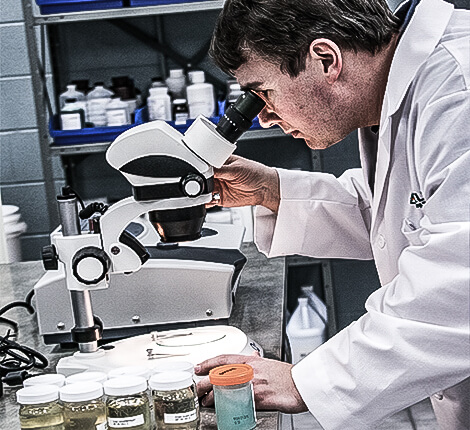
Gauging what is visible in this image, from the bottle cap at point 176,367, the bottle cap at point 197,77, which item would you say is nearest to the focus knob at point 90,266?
the bottle cap at point 176,367

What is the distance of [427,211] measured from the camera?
118cm

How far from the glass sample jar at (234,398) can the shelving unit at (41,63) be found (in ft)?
6.74

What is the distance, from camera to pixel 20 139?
350 cm

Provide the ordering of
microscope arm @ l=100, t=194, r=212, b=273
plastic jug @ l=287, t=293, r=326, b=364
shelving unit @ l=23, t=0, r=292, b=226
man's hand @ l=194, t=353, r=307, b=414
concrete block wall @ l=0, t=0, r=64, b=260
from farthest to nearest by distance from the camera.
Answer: concrete block wall @ l=0, t=0, r=64, b=260
plastic jug @ l=287, t=293, r=326, b=364
shelving unit @ l=23, t=0, r=292, b=226
microscope arm @ l=100, t=194, r=212, b=273
man's hand @ l=194, t=353, r=307, b=414

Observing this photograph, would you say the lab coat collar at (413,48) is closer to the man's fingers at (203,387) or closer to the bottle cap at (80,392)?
the man's fingers at (203,387)

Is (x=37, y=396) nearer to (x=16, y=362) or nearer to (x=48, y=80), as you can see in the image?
(x=16, y=362)

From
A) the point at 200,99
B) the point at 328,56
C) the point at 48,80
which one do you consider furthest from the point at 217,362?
the point at 48,80

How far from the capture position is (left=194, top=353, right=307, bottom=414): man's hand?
4.02ft

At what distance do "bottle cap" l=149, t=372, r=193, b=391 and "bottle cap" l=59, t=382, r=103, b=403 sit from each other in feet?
0.25

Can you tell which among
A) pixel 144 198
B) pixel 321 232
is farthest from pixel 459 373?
pixel 321 232

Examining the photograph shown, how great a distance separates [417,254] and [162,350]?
512mm

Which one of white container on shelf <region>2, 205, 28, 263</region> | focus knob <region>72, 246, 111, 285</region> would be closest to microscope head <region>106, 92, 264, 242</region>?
focus knob <region>72, 246, 111, 285</region>

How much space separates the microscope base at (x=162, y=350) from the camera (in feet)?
4.57

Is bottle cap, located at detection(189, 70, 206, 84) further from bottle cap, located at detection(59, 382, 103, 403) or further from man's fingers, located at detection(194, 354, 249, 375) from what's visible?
bottle cap, located at detection(59, 382, 103, 403)
